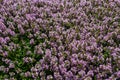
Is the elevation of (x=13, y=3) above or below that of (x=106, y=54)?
above

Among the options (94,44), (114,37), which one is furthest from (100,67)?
(114,37)

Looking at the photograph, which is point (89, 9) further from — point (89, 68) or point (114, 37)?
point (89, 68)

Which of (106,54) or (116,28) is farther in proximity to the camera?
(116,28)

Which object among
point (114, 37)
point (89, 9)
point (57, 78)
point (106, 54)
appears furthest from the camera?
point (89, 9)

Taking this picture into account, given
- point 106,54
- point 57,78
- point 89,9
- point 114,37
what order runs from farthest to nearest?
point 89,9 < point 114,37 < point 106,54 < point 57,78

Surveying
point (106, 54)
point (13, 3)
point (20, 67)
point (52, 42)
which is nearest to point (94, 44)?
point (106, 54)

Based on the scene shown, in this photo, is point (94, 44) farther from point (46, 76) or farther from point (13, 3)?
point (13, 3)
